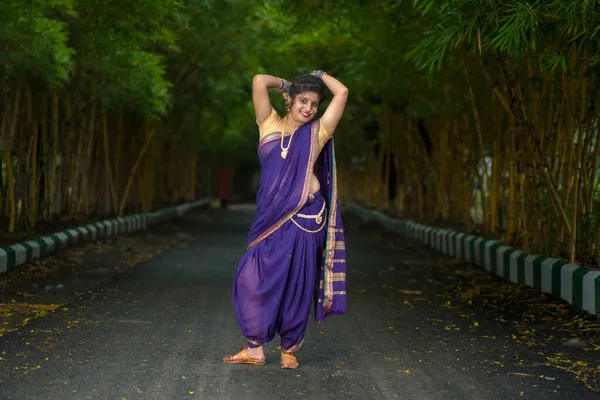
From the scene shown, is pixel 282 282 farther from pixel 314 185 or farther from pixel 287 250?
pixel 314 185

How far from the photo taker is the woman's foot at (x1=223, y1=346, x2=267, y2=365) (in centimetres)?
555

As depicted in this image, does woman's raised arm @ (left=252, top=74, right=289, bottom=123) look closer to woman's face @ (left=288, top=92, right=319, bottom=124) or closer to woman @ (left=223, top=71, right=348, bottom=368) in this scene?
woman @ (left=223, top=71, right=348, bottom=368)

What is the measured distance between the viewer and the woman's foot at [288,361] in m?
5.44

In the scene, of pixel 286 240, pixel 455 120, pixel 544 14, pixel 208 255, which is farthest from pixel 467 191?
pixel 286 240

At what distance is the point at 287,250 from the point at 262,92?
937 mm

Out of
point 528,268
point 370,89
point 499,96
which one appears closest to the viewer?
point 528,268

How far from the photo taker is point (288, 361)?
5445 mm

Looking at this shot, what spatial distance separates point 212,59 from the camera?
21.2 m

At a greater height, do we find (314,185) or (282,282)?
(314,185)

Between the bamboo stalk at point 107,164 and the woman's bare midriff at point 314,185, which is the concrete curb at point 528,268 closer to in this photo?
the woman's bare midriff at point 314,185

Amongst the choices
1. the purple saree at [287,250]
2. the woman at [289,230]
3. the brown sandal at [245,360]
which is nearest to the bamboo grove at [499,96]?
the woman at [289,230]

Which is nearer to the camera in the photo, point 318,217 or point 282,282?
point 282,282

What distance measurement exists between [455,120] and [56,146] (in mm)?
7038

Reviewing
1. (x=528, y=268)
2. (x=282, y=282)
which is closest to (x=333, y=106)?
(x=282, y=282)
